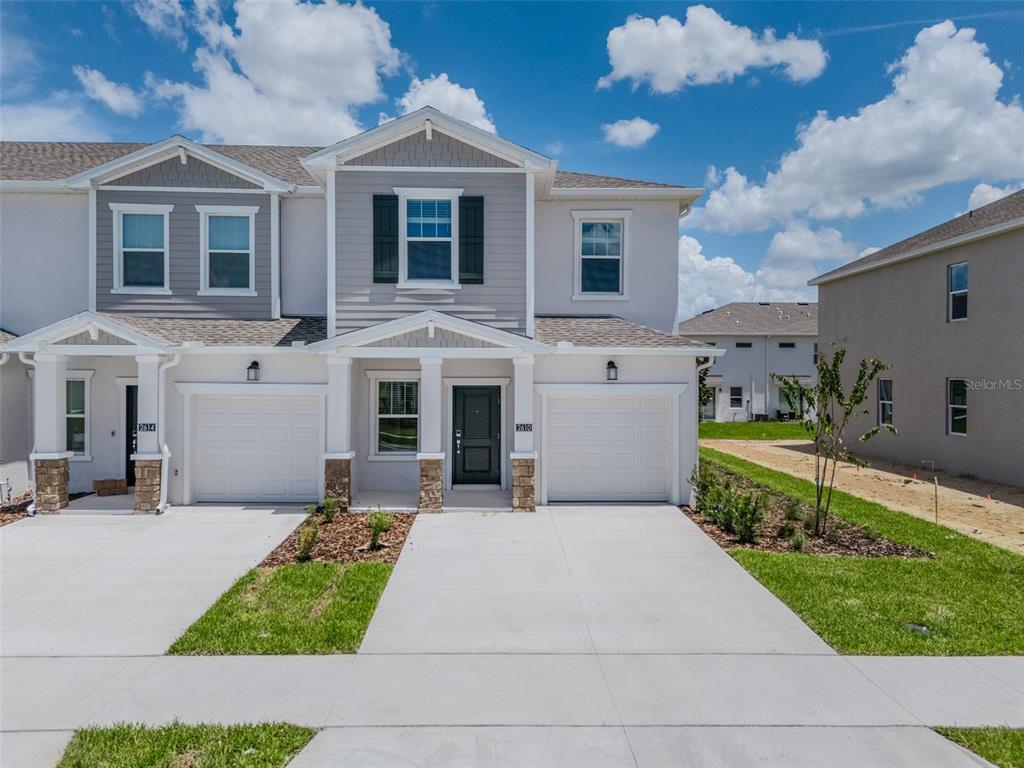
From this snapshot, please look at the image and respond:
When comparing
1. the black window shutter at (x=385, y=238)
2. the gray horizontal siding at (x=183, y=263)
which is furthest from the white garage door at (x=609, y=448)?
the gray horizontal siding at (x=183, y=263)

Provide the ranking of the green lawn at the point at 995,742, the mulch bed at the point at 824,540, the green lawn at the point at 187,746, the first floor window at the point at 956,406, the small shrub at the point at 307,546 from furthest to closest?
the first floor window at the point at 956,406, the mulch bed at the point at 824,540, the small shrub at the point at 307,546, the green lawn at the point at 995,742, the green lawn at the point at 187,746

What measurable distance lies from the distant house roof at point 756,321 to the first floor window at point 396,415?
25816 millimetres

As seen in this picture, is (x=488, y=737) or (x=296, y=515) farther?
(x=296, y=515)

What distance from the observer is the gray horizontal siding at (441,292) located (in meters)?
11.2

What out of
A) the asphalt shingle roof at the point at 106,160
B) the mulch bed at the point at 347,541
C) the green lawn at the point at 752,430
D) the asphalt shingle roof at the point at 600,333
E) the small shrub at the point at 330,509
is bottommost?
the mulch bed at the point at 347,541

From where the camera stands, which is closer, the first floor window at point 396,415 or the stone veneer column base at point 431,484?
the stone veneer column base at point 431,484

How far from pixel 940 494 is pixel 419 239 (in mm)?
12727

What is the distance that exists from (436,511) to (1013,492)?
1301cm

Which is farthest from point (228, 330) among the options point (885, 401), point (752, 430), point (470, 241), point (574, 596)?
point (752, 430)

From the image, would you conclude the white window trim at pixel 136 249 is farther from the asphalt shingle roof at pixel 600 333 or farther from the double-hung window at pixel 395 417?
the asphalt shingle roof at pixel 600 333

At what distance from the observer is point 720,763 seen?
395cm

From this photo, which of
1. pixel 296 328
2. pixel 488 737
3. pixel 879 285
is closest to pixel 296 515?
pixel 296 328

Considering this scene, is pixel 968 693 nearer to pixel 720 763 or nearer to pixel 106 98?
pixel 720 763

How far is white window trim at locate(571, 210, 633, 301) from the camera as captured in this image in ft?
42.0
